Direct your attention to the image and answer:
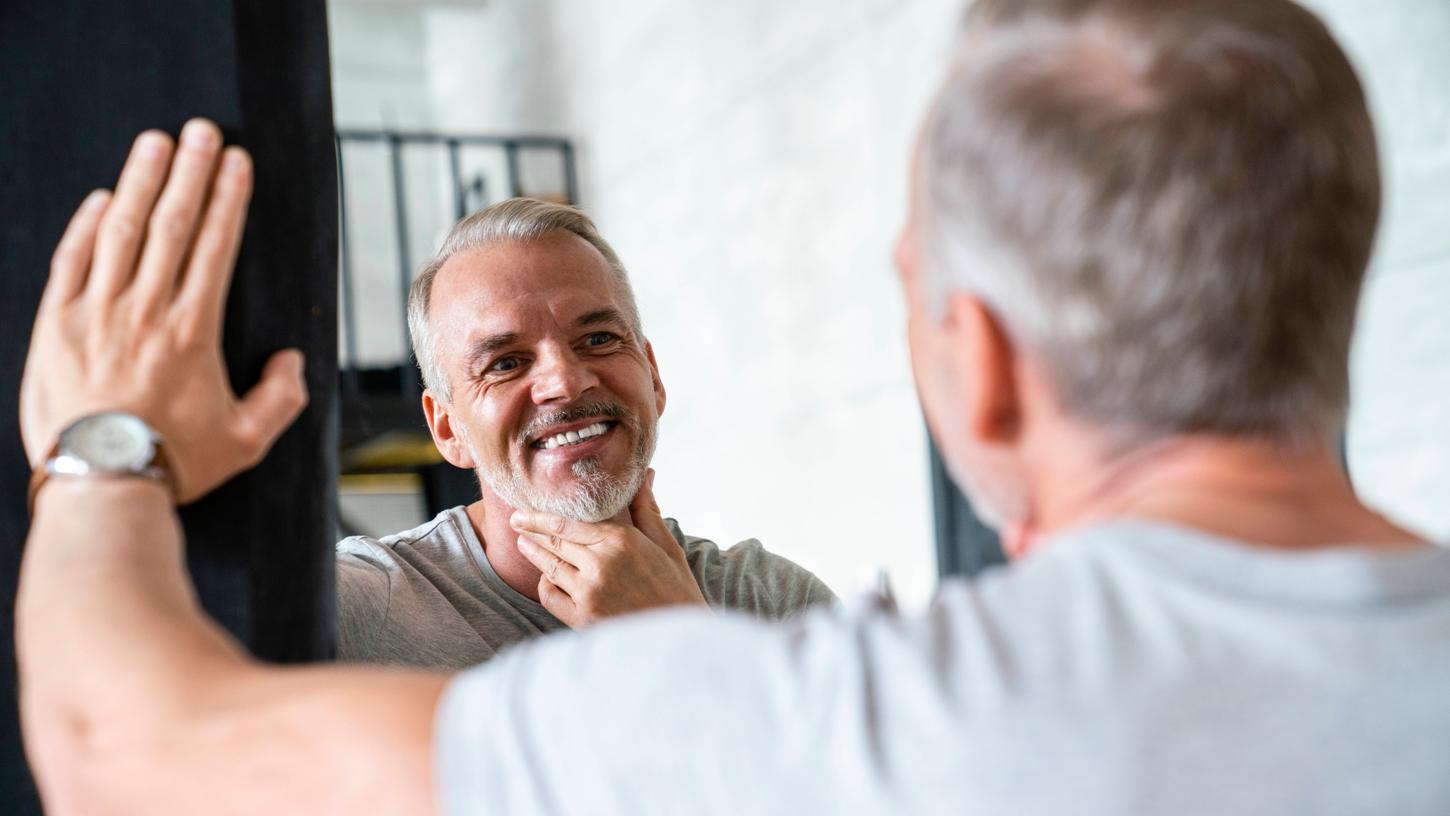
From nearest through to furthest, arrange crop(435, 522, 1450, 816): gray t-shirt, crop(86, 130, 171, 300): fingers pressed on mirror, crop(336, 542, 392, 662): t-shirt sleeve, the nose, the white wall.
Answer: crop(435, 522, 1450, 816): gray t-shirt
crop(86, 130, 171, 300): fingers pressed on mirror
crop(336, 542, 392, 662): t-shirt sleeve
the nose
the white wall

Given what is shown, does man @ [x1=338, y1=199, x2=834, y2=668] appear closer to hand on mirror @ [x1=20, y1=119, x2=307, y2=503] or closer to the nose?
the nose

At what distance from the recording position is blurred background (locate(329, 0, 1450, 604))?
289cm

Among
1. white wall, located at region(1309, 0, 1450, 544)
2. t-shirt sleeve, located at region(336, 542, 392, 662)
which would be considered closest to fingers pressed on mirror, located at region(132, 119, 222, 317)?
t-shirt sleeve, located at region(336, 542, 392, 662)

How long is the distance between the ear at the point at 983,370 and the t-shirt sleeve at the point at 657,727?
0.58 ft

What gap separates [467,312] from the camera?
2027 mm

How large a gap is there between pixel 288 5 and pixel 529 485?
3.33ft

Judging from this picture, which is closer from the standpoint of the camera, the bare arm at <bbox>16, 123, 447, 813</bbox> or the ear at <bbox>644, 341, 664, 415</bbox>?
the bare arm at <bbox>16, 123, 447, 813</bbox>

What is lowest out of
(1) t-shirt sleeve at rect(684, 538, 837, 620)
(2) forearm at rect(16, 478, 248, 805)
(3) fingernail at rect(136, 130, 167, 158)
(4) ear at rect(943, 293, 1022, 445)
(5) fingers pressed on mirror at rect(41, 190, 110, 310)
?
(1) t-shirt sleeve at rect(684, 538, 837, 620)

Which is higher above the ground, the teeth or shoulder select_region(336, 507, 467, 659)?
the teeth

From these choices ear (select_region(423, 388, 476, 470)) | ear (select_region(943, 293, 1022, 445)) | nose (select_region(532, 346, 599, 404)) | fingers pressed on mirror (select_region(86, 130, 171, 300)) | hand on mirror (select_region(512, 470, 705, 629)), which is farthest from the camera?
ear (select_region(423, 388, 476, 470))

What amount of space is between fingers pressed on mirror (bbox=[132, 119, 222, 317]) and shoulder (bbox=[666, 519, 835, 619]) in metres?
1.19

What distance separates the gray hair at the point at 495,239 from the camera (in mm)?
2053

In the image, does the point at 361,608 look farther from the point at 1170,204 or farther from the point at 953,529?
the point at 953,529

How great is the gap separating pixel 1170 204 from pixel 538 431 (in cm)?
139
